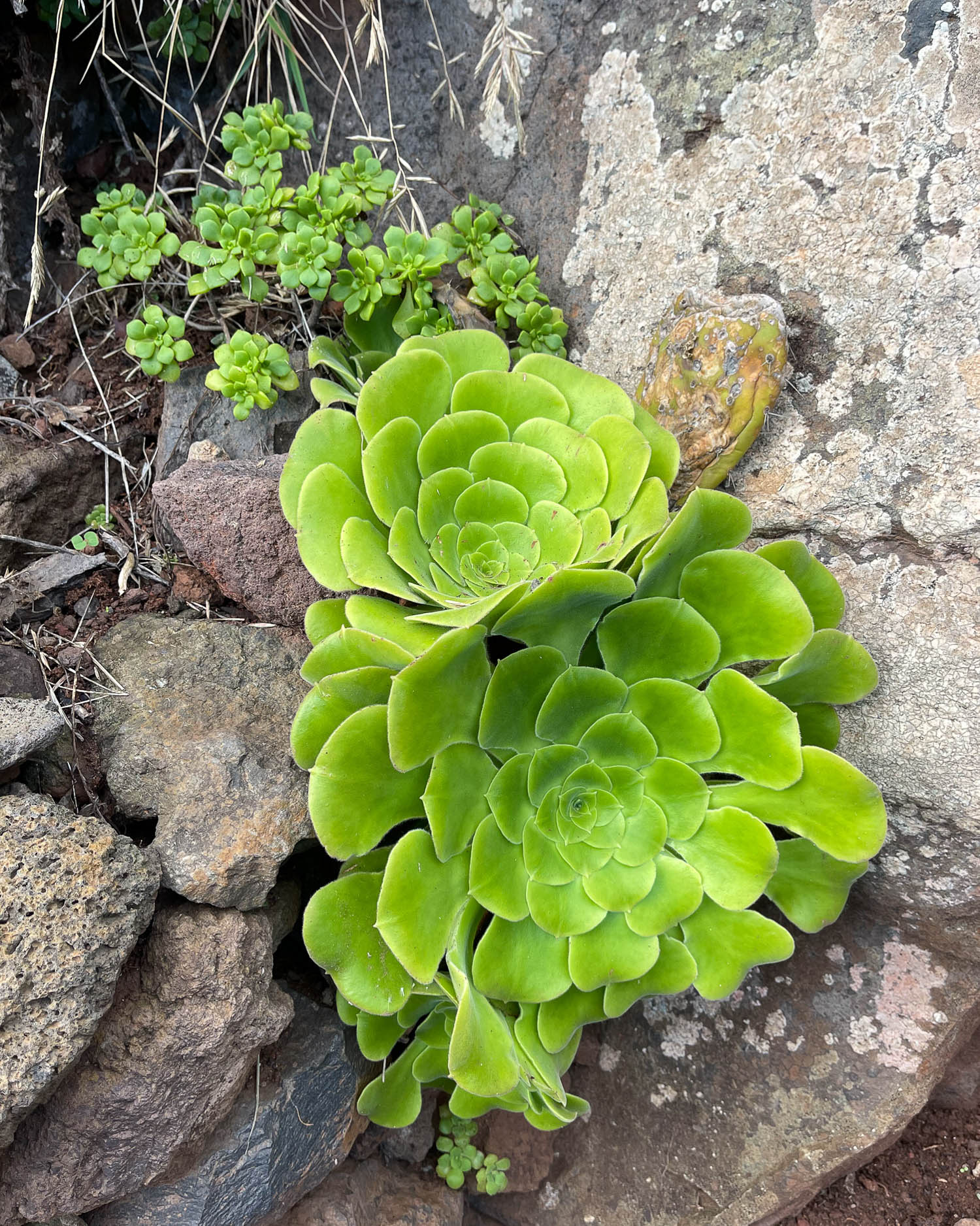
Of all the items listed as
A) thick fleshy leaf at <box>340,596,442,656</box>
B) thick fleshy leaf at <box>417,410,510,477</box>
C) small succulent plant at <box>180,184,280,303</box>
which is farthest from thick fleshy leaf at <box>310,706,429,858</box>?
small succulent plant at <box>180,184,280,303</box>

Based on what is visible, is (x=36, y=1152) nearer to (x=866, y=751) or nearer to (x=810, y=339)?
(x=866, y=751)

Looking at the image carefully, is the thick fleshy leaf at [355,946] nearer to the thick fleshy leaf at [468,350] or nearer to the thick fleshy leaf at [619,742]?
the thick fleshy leaf at [619,742]

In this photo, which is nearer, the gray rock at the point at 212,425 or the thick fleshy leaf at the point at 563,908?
the thick fleshy leaf at the point at 563,908

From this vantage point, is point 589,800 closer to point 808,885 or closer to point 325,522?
point 808,885

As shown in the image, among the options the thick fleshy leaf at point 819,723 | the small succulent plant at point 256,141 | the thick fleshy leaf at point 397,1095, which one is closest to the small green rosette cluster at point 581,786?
the thick fleshy leaf at point 819,723

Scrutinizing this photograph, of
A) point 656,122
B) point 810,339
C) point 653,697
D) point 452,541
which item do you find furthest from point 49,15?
point 653,697

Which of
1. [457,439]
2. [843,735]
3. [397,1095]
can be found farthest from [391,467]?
[397,1095]
